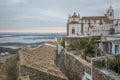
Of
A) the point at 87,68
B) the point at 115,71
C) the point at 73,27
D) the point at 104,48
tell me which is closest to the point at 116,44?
the point at 104,48

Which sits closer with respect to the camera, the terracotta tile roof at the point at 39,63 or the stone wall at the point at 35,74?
the stone wall at the point at 35,74

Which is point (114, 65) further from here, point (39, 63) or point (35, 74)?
point (39, 63)

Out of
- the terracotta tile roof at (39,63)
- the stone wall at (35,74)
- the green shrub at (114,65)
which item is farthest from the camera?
the terracotta tile roof at (39,63)

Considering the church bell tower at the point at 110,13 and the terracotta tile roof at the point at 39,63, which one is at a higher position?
the church bell tower at the point at 110,13

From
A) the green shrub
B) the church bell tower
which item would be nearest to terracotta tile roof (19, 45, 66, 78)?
the green shrub

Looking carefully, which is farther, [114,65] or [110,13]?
[110,13]

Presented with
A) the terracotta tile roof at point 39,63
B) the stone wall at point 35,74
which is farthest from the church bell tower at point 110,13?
the stone wall at point 35,74

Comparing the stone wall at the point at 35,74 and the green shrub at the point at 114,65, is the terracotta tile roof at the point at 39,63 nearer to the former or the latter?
the stone wall at the point at 35,74

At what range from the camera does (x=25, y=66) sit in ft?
33.8

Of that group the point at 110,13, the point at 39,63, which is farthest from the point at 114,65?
the point at 110,13

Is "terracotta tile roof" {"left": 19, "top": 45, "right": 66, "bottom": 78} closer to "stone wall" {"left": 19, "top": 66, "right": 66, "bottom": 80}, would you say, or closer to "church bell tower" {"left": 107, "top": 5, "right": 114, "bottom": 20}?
"stone wall" {"left": 19, "top": 66, "right": 66, "bottom": 80}

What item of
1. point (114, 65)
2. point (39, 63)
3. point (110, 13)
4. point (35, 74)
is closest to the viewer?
point (35, 74)

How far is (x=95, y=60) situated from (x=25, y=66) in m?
3.44

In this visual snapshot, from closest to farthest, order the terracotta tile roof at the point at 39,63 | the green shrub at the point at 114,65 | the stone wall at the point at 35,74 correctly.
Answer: the stone wall at the point at 35,74, the green shrub at the point at 114,65, the terracotta tile roof at the point at 39,63
